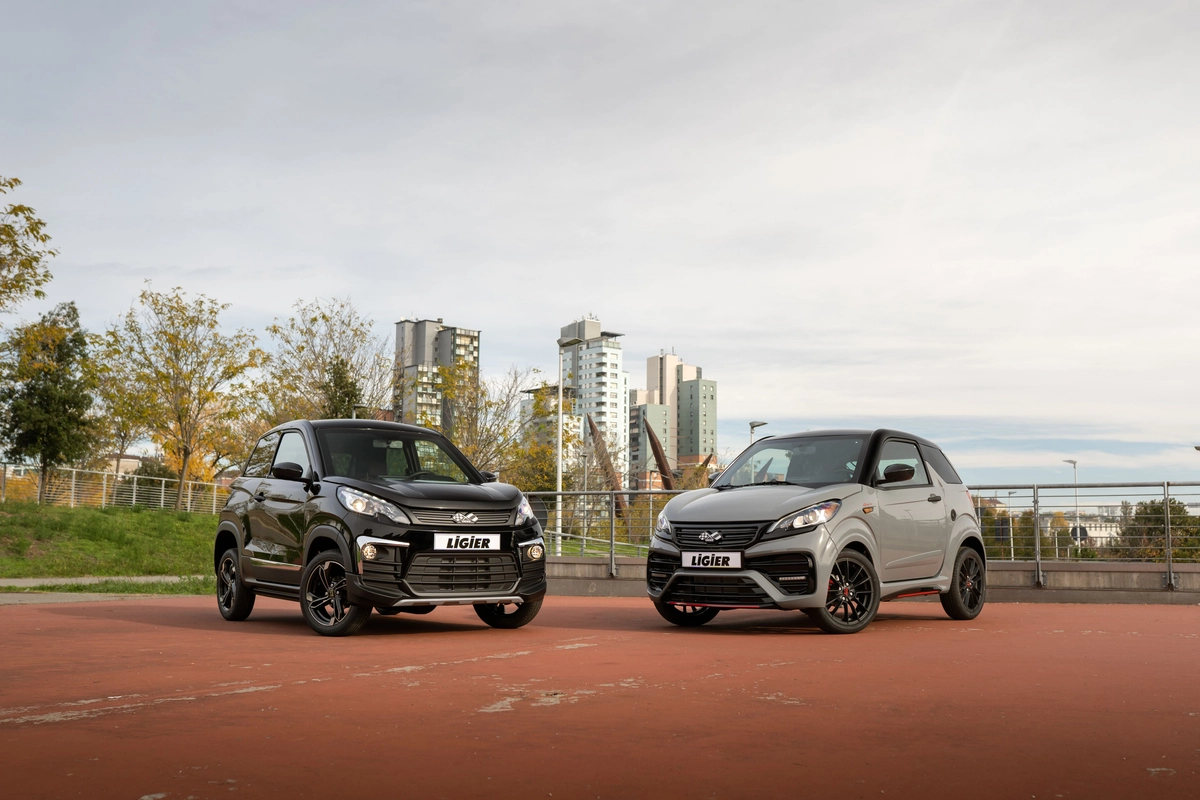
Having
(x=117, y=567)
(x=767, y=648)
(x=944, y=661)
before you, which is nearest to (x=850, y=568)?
(x=767, y=648)

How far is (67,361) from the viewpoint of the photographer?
42688 mm

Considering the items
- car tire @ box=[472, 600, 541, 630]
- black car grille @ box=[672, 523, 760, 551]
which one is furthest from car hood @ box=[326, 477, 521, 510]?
black car grille @ box=[672, 523, 760, 551]

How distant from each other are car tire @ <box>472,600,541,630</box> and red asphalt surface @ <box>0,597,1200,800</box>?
0.81m

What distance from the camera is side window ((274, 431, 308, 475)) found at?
10.4 metres

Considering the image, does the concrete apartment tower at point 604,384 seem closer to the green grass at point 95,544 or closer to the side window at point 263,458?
the green grass at point 95,544

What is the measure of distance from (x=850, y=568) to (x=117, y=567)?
18857 mm

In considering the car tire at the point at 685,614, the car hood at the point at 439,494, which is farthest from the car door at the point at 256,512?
the car tire at the point at 685,614

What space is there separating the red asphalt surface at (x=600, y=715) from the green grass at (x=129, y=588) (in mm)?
7210

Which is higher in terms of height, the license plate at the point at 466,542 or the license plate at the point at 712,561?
the license plate at the point at 466,542

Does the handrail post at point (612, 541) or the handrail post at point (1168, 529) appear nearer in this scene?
the handrail post at point (1168, 529)

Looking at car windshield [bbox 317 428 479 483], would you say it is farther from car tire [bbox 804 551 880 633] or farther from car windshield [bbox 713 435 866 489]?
car tire [bbox 804 551 880 633]

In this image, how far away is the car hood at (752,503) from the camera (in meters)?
9.64

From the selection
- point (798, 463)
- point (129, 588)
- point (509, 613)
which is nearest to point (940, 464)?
point (798, 463)

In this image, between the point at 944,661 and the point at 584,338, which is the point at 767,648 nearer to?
the point at 944,661
